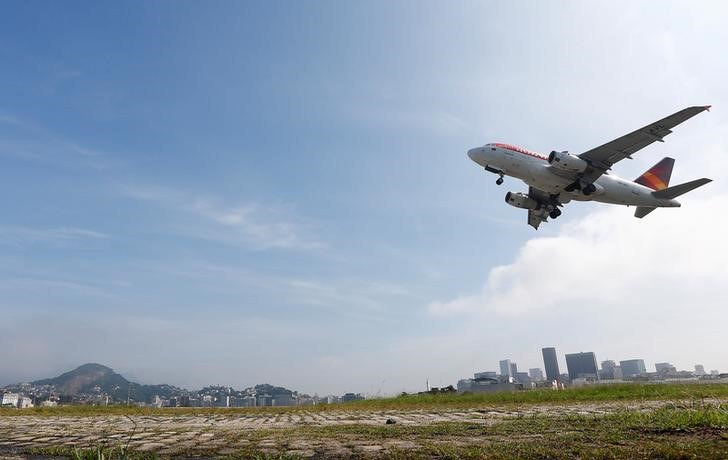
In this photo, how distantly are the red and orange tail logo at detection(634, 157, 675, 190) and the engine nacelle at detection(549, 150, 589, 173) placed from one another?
53.5ft

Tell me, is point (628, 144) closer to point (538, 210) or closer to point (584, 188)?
point (584, 188)

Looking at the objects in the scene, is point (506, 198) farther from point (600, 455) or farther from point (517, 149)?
point (600, 455)

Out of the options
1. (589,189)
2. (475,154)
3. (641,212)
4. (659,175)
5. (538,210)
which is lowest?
(641,212)

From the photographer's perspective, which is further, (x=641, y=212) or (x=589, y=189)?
(x=641, y=212)

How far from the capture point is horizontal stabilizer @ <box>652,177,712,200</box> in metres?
38.4

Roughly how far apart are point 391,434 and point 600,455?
4.60 meters

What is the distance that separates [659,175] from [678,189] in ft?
36.2

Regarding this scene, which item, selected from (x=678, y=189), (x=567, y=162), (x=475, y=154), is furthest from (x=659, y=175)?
(x=475, y=154)

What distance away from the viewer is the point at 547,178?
40.1 m

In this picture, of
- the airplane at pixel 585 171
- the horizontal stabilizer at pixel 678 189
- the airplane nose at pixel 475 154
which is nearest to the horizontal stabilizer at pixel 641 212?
the airplane at pixel 585 171

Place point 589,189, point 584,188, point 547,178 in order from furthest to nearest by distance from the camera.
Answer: point 547,178 → point 584,188 → point 589,189

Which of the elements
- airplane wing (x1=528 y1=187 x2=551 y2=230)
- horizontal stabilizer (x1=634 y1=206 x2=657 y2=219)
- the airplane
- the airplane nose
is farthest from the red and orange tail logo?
the airplane nose

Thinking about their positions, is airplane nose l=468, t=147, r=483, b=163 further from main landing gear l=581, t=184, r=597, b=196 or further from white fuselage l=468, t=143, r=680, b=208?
main landing gear l=581, t=184, r=597, b=196

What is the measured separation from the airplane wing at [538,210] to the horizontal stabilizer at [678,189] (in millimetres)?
10000
